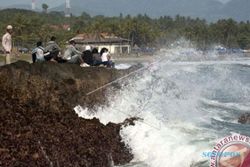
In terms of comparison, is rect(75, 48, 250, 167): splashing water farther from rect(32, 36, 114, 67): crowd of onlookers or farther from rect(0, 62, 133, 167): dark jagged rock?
rect(32, 36, 114, 67): crowd of onlookers

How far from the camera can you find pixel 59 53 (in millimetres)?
20422

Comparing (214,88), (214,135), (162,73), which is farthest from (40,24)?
(214,135)

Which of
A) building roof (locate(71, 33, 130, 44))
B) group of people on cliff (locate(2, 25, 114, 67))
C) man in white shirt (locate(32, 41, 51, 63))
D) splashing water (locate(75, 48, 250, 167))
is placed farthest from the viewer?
building roof (locate(71, 33, 130, 44))

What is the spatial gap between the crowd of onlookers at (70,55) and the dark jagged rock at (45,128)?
3.49 metres

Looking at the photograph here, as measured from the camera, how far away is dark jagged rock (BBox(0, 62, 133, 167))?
444 inches

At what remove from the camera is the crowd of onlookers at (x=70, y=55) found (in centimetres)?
1903

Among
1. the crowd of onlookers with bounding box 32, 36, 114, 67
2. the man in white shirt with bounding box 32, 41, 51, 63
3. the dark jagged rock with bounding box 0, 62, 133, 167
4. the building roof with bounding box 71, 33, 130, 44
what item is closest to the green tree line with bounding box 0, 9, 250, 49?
the building roof with bounding box 71, 33, 130, 44

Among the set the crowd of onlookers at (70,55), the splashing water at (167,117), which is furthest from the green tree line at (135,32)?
the crowd of onlookers at (70,55)

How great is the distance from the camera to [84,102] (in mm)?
15875

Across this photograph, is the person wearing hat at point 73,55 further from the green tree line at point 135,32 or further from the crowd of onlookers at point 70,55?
the green tree line at point 135,32

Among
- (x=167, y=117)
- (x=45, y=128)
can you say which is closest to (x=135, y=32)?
(x=167, y=117)

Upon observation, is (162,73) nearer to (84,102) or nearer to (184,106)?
(184,106)

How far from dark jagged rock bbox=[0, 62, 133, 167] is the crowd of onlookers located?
3.49 m

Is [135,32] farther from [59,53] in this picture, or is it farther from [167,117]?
[167,117]
